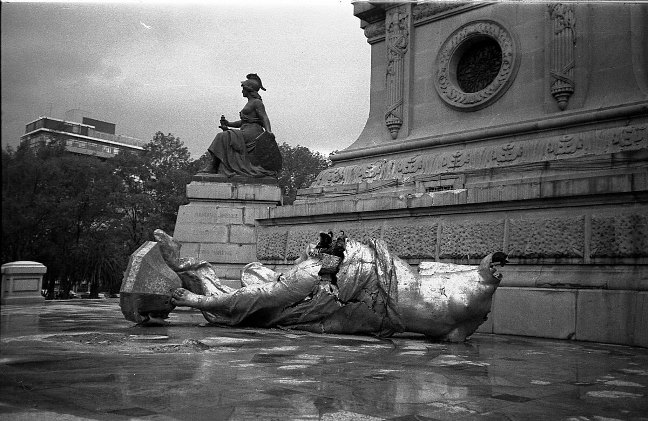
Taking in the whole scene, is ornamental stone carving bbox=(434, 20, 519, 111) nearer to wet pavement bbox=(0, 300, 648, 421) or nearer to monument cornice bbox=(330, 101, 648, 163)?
monument cornice bbox=(330, 101, 648, 163)

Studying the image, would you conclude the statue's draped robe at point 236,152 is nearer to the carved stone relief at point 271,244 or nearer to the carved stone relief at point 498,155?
the carved stone relief at point 498,155

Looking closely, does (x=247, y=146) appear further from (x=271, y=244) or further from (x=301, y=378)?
(x=301, y=378)

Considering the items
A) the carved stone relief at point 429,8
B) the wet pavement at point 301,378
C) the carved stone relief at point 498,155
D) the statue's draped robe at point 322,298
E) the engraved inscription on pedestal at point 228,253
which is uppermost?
the carved stone relief at point 429,8

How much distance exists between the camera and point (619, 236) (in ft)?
21.7

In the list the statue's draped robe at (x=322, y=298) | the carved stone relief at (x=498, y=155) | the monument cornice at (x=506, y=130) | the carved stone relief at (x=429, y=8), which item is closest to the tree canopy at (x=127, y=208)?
the carved stone relief at (x=498, y=155)

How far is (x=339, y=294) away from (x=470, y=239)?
273cm

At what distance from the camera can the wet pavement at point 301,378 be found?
263cm

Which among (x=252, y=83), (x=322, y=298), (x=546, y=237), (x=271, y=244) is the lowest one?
(x=322, y=298)

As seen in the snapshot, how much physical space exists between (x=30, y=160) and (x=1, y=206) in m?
0.24

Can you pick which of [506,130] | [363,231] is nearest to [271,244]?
[363,231]

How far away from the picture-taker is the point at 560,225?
7102mm

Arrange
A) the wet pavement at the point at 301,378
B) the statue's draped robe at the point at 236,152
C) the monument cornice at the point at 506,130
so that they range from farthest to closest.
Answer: the statue's draped robe at the point at 236,152 → the monument cornice at the point at 506,130 → the wet pavement at the point at 301,378

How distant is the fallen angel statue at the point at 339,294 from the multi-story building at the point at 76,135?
2.66 m

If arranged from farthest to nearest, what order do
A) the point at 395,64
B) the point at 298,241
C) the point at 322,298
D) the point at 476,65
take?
the point at 395,64
the point at 476,65
the point at 298,241
the point at 322,298
